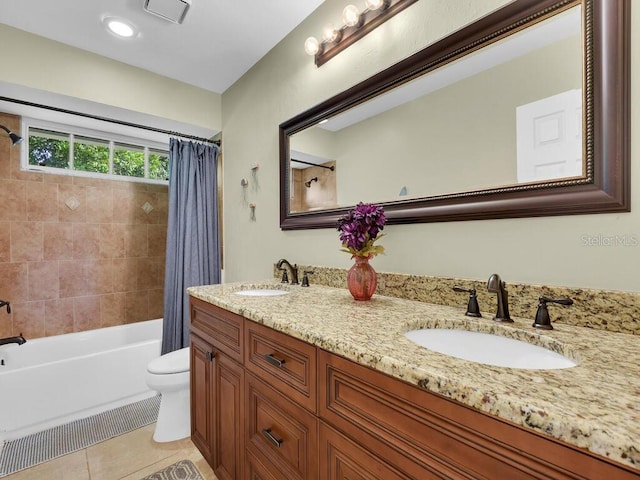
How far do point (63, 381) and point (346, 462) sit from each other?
216 cm

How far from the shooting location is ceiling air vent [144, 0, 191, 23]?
1.68 metres

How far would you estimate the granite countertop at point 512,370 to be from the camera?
1.37ft

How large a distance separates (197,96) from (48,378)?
2.34m

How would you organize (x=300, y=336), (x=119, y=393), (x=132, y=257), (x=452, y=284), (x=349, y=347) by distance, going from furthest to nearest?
(x=132, y=257), (x=119, y=393), (x=452, y=284), (x=300, y=336), (x=349, y=347)

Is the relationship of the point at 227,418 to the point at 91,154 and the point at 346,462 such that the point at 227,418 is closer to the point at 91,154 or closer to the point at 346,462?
the point at 346,462

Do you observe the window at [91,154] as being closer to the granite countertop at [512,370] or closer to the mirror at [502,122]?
the mirror at [502,122]

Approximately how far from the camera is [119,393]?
2.20 meters

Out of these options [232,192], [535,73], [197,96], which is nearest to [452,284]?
[535,73]

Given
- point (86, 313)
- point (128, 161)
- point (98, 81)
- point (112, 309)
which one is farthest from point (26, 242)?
point (98, 81)

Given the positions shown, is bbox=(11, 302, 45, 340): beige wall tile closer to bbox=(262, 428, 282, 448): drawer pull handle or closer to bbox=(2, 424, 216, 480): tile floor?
bbox=(2, 424, 216, 480): tile floor

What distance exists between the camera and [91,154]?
2.83 m

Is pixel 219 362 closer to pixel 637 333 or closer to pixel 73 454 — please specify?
pixel 73 454

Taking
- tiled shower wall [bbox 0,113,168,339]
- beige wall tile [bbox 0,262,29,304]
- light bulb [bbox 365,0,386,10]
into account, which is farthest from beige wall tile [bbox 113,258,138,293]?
light bulb [bbox 365,0,386,10]

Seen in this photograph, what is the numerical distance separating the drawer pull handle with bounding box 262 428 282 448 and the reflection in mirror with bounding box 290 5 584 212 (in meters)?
1.05
